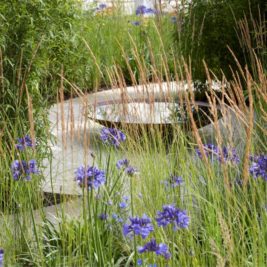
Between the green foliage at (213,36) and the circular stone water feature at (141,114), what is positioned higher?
the green foliage at (213,36)

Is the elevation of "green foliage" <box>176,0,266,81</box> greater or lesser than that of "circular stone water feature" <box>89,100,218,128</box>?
greater

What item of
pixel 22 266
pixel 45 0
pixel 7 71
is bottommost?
pixel 22 266

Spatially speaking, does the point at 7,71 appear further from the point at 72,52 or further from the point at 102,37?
the point at 102,37

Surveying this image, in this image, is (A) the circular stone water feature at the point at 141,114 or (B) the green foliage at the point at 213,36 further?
(B) the green foliage at the point at 213,36

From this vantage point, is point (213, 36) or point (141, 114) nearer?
point (141, 114)

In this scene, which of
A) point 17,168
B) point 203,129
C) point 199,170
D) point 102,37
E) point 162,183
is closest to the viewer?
point 17,168

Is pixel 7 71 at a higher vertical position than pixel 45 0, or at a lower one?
lower

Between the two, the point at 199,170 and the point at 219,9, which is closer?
the point at 199,170

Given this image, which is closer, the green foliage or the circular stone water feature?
the circular stone water feature

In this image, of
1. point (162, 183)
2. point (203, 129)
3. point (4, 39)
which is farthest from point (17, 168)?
point (203, 129)

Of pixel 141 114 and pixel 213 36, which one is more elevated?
pixel 213 36

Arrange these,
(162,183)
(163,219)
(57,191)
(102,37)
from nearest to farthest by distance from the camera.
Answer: (163,219) < (162,183) < (57,191) < (102,37)

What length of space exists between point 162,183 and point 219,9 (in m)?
3.49

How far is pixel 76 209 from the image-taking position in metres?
4.53
